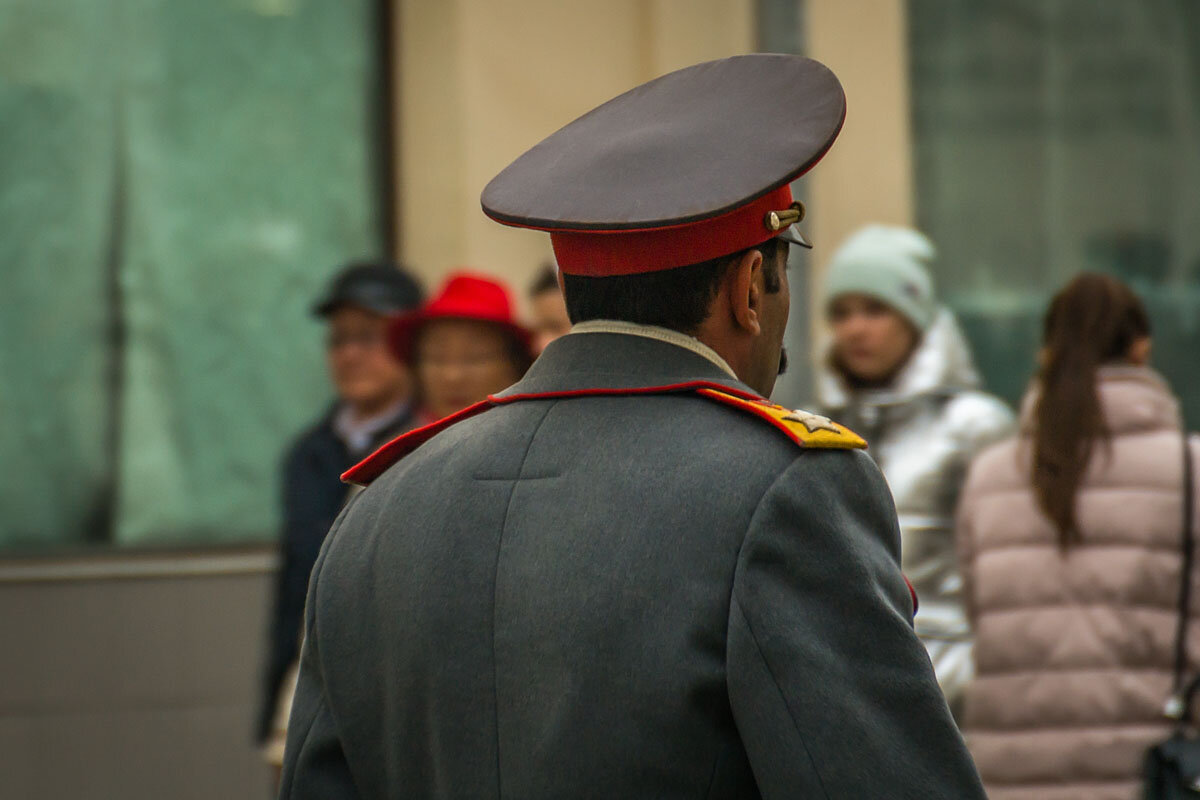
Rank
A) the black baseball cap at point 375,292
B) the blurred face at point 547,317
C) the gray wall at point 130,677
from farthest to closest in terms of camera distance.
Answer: the gray wall at point 130,677 → the black baseball cap at point 375,292 → the blurred face at point 547,317

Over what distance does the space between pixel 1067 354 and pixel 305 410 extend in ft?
11.0

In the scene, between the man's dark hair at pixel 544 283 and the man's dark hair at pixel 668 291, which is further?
the man's dark hair at pixel 544 283

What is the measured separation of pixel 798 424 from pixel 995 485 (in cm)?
234

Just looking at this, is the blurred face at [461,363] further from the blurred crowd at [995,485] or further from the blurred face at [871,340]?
the blurred face at [871,340]

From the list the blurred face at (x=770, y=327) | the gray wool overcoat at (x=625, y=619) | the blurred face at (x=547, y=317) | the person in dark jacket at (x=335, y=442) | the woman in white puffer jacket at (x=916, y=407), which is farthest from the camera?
the blurred face at (x=547, y=317)

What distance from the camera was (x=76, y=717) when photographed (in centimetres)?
580

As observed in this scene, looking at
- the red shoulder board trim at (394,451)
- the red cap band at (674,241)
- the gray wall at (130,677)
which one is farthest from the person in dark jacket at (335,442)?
the red cap band at (674,241)

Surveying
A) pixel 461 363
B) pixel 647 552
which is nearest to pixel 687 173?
pixel 647 552

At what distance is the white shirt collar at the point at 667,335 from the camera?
1.70 meters

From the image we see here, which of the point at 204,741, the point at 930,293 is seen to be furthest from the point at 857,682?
the point at 204,741

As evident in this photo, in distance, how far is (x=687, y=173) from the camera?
165cm

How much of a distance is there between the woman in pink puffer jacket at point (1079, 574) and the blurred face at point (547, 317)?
1.24 meters

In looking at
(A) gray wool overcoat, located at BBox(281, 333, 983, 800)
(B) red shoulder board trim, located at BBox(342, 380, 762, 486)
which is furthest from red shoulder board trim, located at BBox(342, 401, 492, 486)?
(A) gray wool overcoat, located at BBox(281, 333, 983, 800)

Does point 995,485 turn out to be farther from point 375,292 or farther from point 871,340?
point 375,292
